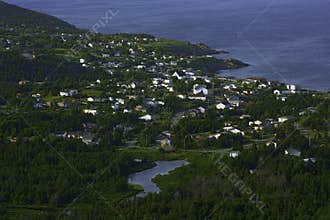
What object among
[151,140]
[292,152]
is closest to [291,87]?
[151,140]

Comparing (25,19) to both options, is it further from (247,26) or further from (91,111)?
(91,111)

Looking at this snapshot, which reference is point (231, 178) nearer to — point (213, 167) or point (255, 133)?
point (213, 167)

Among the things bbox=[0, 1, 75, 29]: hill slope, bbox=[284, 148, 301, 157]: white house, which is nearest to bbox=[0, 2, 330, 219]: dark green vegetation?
bbox=[284, 148, 301, 157]: white house

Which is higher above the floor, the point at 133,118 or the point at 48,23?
the point at 48,23

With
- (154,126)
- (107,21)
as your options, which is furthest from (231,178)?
(107,21)

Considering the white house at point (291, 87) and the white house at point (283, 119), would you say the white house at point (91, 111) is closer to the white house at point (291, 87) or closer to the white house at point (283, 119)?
the white house at point (283, 119)

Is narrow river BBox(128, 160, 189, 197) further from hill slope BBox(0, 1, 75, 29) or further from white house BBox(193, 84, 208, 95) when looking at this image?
hill slope BBox(0, 1, 75, 29)
